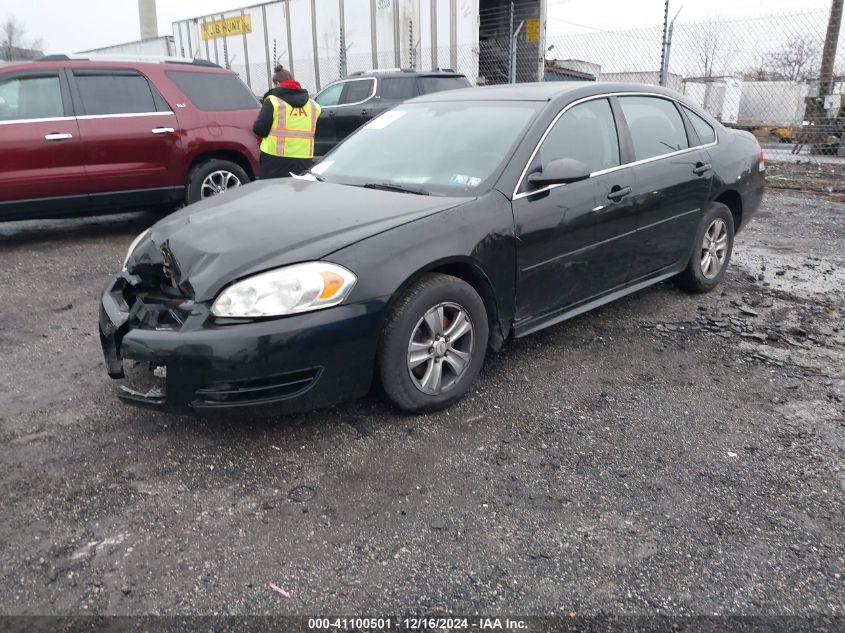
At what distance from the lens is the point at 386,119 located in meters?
4.53

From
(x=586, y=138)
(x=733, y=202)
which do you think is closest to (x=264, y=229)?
(x=586, y=138)

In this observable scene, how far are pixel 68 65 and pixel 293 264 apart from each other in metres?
5.34

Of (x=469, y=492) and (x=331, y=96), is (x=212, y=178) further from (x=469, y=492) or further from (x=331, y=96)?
(x=469, y=492)

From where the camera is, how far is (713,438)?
10.5 ft

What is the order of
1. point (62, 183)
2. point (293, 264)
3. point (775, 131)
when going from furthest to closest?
1. point (775, 131)
2. point (62, 183)
3. point (293, 264)

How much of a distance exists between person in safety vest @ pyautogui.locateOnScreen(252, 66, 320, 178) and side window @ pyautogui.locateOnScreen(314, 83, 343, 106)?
483 centimetres

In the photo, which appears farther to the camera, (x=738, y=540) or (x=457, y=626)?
(x=738, y=540)

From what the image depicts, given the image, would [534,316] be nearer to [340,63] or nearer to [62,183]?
[62,183]

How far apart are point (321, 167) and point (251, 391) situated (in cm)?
196

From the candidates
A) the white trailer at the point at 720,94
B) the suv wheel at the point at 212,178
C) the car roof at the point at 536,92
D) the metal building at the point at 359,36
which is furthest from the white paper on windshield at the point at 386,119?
the white trailer at the point at 720,94

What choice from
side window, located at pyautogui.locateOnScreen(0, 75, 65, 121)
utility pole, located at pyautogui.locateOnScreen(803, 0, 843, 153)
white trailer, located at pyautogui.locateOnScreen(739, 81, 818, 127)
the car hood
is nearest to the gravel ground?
the car hood

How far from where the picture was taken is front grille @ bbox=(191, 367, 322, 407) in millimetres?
2852

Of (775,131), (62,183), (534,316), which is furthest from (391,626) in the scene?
(775,131)

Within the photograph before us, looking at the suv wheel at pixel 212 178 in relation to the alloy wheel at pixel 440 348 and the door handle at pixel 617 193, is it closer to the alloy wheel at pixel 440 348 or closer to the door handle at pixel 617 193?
the door handle at pixel 617 193
